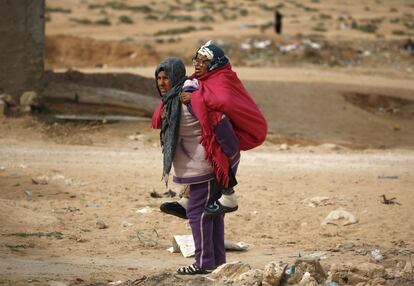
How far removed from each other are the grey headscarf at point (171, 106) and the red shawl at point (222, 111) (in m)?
0.13

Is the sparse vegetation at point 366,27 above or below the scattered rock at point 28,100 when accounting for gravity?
below

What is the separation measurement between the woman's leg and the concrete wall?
7.50 m

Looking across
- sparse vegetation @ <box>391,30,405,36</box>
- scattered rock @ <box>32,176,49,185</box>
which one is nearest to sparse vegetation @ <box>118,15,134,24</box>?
sparse vegetation @ <box>391,30,405,36</box>

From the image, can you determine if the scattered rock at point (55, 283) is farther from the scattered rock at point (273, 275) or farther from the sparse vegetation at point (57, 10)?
the sparse vegetation at point (57, 10)

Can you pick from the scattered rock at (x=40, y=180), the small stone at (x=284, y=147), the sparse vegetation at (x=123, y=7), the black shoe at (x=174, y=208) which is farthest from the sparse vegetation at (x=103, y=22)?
the black shoe at (x=174, y=208)

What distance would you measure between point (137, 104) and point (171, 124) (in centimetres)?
874

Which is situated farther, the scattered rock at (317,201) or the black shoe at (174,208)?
the scattered rock at (317,201)

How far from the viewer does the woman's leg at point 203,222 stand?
21.6 feet

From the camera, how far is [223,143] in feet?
21.0

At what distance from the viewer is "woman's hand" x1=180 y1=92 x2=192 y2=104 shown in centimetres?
644

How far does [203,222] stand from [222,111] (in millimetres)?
735

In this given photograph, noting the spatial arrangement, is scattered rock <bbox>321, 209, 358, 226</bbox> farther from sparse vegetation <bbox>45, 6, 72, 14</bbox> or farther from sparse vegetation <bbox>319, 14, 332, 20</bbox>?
sparse vegetation <bbox>319, 14, 332, 20</bbox>

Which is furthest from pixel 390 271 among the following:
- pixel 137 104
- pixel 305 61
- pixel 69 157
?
pixel 305 61

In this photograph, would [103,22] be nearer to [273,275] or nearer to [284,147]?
[284,147]
